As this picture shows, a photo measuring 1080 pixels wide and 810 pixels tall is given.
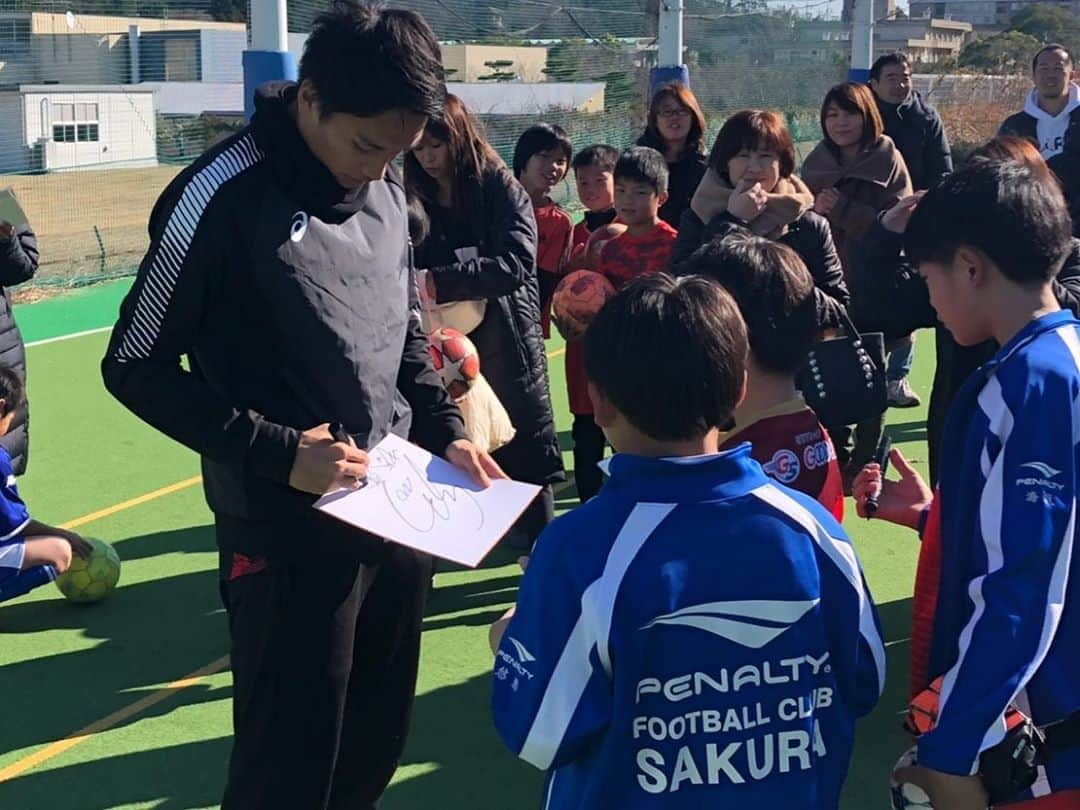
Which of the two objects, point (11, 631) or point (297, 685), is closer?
point (297, 685)

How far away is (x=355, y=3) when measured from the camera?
2.65 metres

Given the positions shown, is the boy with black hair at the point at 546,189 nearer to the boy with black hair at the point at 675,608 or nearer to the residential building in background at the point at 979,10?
the boy with black hair at the point at 675,608

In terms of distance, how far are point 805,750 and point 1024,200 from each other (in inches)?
38.2

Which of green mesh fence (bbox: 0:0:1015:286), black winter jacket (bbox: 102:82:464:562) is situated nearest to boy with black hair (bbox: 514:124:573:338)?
black winter jacket (bbox: 102:82:464:562)

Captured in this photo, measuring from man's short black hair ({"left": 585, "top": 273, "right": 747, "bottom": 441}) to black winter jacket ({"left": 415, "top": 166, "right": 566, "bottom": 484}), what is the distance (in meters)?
2.80

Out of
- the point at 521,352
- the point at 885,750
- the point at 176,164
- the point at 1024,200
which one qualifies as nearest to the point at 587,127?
the point at 176,164

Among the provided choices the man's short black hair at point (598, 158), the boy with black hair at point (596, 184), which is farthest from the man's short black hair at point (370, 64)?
the man's short black hair at point (598, 158)

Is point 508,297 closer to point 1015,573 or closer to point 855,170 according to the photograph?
point 855,170

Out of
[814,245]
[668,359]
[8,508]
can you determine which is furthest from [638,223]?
[668,359]

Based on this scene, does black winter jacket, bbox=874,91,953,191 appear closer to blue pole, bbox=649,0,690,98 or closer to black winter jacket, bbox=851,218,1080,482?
black winter jacket, bbox=851,218,1080,482

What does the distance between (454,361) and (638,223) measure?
1366mm

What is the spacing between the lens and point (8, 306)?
5.30 meters

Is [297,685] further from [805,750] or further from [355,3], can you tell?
[355,3]

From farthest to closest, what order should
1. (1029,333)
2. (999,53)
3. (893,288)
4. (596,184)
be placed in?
(999,53) < (596,184) < (893,288) < (1029,333)
